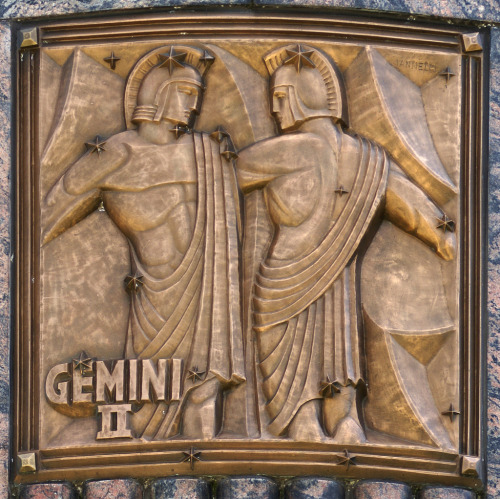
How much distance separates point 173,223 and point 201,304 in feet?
1.54

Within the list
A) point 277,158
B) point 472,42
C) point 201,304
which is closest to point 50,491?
point 201,304

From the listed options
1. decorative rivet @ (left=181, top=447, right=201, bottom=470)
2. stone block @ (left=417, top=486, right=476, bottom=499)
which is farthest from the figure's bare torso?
stone block @ (left=417, top=486, right=476, bottom=499)

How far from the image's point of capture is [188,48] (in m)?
8.36

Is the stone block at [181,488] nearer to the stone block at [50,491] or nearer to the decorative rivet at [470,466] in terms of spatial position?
the stone block at [50,491]

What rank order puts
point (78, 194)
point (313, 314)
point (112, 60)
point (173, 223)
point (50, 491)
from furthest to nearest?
1. point (112, 60)
2. point (78, 194)
3. point (173, 223)
4. point (313, 314)
5. point (50, 491)

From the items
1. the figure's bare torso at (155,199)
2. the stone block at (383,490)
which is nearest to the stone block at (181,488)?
the stone block at (383,490)

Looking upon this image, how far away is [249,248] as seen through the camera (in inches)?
320

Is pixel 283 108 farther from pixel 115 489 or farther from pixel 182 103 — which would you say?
pixel 115 489

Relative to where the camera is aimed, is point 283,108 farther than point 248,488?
Yes

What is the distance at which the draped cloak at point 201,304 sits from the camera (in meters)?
7.94

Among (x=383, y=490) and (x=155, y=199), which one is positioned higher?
(x=155, y=199)

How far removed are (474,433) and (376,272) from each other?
1.00 meters

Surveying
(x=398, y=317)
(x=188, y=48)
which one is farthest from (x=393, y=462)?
(x=188, y=48)

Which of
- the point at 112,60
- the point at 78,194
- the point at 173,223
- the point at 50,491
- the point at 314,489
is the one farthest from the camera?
the point at 112,60
